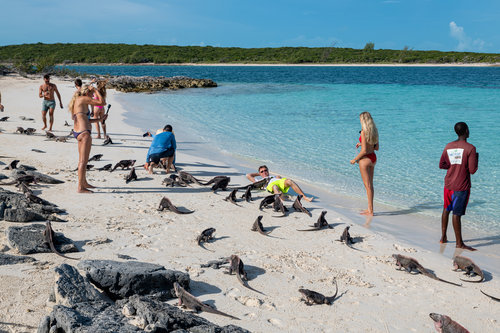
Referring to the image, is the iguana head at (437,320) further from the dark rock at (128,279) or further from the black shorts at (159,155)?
the black shorts at (159,155)

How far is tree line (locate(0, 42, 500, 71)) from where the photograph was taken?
3866 inches

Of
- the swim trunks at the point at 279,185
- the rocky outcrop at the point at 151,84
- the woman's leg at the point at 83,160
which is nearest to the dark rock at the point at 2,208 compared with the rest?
the woman's leg at the point at 83,160

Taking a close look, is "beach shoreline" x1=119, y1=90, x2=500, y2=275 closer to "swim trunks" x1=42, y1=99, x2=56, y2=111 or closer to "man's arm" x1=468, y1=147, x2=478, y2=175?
"man's arm" x1=468, y1=147, x2=478, y2=175

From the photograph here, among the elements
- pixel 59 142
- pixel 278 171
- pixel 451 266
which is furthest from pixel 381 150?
pixel 59 142

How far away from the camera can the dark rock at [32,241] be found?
451 cm

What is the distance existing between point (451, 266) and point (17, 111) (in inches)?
662

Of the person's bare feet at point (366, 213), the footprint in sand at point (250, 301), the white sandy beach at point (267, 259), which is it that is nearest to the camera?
the white sandy beach at point (267, 259)

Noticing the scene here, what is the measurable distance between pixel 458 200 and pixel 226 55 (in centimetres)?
11306

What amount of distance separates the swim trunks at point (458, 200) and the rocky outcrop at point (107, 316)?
3.77m

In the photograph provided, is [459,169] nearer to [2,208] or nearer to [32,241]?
[32,241]

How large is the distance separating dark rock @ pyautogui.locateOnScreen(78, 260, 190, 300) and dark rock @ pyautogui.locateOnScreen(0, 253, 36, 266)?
2.86 ft

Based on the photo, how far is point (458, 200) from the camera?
216 inches

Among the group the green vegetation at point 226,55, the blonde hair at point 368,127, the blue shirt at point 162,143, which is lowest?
the blue shirt at point 162,143

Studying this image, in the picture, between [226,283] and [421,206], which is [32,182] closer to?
[226,283]
